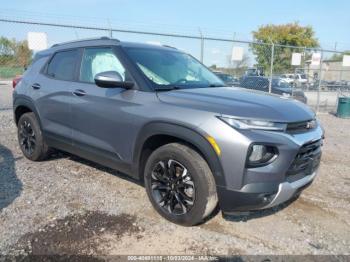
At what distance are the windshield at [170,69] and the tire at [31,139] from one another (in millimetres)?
2139

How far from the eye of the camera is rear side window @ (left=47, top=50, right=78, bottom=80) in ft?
15.6

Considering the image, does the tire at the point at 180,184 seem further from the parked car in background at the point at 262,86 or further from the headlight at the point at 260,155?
the parked car in background at the point at 262,86

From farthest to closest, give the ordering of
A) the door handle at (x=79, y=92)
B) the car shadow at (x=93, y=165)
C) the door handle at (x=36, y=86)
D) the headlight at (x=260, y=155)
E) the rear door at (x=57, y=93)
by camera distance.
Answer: the door handle at (x=36, y=86)
the car shadow at (x=93, y=165)
the rear door at (x=57, y=93)
the door handle at (x=79, y=92)
the headlight at (x=260, y=155)

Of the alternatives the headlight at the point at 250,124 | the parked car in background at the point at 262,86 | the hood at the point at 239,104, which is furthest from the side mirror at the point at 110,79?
the parked car in background at the point at 262,86

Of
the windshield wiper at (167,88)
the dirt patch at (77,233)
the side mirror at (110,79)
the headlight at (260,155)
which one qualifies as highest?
the side mirror at (110,79)

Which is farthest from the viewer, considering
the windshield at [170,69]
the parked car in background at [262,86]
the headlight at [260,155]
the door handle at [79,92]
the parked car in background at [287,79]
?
the parked car in background at [287,79]

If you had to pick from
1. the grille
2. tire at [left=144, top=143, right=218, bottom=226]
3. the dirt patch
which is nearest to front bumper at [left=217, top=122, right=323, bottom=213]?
the grille

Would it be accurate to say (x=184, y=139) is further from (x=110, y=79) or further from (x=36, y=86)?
(x=36, y=86)

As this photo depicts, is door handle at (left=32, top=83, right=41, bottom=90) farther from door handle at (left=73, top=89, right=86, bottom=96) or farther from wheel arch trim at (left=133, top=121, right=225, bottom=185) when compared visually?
wheel arch trim at (left=133, top=121, right=225, bottom=185)

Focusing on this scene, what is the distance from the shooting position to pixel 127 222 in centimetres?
366

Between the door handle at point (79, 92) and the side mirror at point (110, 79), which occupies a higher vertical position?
the side mirror at point (110, 79)

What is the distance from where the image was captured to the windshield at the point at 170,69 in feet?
13.2

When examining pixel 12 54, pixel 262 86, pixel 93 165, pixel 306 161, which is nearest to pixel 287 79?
pixel 262 86

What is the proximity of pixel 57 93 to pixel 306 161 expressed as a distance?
10.7 feet
